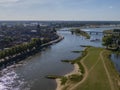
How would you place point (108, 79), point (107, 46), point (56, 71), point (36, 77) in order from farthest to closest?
point (107, 46), point (56, 71), point (36, 77), point (108, 79)

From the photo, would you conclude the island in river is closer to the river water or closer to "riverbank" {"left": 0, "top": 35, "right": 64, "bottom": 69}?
the river water

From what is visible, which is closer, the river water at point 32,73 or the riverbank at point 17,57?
the river water at point 32,73

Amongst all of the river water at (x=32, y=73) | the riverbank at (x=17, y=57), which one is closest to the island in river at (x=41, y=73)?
the river water at (x=32, y=73)

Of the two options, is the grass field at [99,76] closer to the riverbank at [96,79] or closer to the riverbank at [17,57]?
the riverbank at [96,79]

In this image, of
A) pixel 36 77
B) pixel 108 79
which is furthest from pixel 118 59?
pixel 36 77

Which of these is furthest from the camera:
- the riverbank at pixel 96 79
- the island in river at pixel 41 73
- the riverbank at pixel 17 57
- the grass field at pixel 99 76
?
the riverbank at pixel 17 57

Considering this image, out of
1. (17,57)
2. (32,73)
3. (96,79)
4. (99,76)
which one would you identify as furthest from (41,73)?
(17,57)

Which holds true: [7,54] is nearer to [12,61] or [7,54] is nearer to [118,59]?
[12,61]

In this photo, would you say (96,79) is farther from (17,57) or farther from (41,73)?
(17,57)
